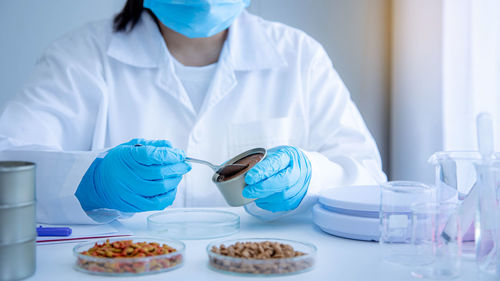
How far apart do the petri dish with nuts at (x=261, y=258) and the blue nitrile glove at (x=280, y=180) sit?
229 mm

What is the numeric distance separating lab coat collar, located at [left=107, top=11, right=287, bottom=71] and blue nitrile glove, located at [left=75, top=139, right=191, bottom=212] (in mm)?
586

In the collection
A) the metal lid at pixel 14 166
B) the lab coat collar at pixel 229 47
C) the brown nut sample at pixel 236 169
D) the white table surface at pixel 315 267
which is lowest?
the white table surface at pixel 315 267

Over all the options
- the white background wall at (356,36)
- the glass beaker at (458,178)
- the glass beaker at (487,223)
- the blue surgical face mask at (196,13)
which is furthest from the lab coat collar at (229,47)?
the glass beaker at (487,223)

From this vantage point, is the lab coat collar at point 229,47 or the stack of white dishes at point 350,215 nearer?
the stack of white dishes at point 350,215

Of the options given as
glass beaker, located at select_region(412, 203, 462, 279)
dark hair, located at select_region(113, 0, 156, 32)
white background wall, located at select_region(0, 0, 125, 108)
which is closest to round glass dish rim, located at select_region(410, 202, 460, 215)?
glass beaker, located at select_region(412, 203, 462, 279)

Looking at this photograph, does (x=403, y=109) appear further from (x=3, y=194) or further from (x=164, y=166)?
(x=3, y=194)

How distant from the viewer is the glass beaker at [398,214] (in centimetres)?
87

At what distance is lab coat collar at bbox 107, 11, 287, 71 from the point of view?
1684 mm

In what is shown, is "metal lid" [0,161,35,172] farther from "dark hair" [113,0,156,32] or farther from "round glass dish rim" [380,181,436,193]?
"dark hair" [113,0,156,32]

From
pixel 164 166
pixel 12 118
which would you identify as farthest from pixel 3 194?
pixel 12 118

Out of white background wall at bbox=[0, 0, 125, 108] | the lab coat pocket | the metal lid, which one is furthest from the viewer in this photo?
white background wall at bbox=[0, 0, 125, 108]

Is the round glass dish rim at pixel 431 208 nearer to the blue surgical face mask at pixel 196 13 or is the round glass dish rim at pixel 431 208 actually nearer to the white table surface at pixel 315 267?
the white table surface at pixel 315 267

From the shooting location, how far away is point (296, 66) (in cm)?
177

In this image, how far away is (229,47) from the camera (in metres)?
1.77
